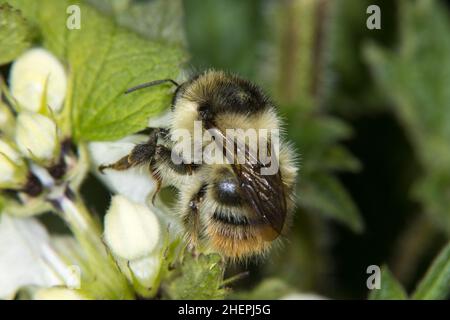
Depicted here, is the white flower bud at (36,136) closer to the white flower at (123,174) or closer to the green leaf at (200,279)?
the white flower at (123,174)

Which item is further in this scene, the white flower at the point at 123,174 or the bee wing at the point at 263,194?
the white flower at the point at 123,174

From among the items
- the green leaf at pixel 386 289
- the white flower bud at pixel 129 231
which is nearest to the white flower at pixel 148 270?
the white flower bud at pixel 129 231

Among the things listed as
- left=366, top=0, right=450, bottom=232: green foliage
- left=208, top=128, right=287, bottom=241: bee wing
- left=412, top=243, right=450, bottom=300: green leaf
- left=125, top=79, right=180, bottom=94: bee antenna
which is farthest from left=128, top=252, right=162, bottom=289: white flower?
left=366, top=0, right=450, bottom=232: green foliage

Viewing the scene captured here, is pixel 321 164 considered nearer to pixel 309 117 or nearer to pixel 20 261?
pixel 309 117

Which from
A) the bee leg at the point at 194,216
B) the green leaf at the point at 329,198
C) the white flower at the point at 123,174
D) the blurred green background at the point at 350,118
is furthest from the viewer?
the blurred green background at the point at 350,118

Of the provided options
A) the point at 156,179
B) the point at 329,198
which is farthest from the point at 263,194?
the point at 329,198

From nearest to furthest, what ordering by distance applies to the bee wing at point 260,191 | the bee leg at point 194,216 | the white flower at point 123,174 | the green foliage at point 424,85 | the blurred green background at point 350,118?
the bee wing at point 260,191
the bee leg at point 194,216
the white flower at point 123,174
the blurred green background at point 350,118
the green foliage at point 424,85

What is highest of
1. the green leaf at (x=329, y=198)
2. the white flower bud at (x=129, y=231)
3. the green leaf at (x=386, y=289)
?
the white flower bud at (x=129, y=231)
